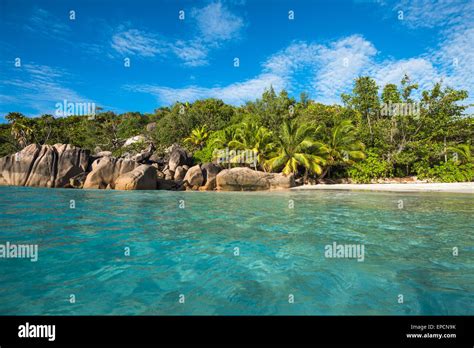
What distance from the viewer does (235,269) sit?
412cm

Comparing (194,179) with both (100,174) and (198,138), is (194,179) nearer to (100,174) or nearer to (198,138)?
(100,174)

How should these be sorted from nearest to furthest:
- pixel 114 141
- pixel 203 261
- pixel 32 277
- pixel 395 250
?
pixel 32 277 → pixel 203 261 → pixel 395 250 → pixel 114 141

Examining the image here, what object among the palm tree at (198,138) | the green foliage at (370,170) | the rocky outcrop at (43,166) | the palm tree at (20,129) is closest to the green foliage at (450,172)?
the green foliage at (370,170)

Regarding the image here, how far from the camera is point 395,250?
500cm

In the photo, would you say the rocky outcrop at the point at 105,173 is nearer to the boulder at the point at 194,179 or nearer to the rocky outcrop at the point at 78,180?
the rocky outcrop at the point at 78,180

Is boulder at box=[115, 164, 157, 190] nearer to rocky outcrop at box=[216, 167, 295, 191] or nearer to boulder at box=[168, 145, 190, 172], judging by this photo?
boulder at box=[168, 145, 190, 172]

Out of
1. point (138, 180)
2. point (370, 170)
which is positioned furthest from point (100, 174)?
point (370, 170)

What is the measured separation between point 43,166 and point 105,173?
5719 mm

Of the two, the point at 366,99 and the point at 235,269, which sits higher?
the point at 366,99

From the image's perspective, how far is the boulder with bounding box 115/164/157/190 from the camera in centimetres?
2014

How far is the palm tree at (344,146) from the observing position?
80.8ft
